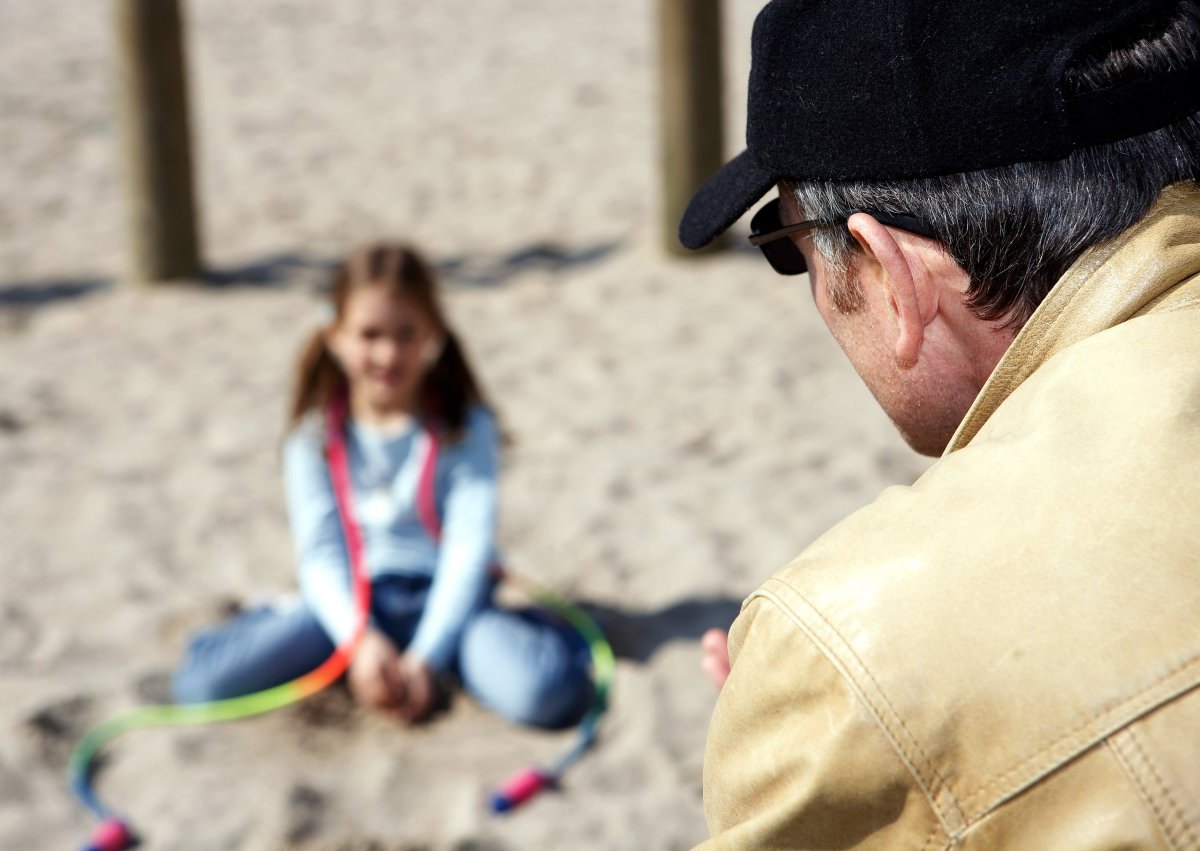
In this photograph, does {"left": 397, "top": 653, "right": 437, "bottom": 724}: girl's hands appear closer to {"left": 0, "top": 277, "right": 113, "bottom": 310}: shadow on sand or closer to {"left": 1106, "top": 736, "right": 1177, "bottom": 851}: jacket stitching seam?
{"left": 1106, "top": 736, "right": 1177, "bottom": 851}: jacket stitching seam

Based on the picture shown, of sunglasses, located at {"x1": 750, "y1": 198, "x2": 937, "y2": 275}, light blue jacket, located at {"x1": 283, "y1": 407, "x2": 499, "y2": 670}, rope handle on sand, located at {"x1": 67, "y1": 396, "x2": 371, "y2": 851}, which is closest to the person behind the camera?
sunglasses, located at {"x1": 750, "y1": 198, "x2": 937, "y2": 275}

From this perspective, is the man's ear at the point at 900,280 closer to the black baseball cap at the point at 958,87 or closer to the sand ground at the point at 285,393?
the black baseball cap at the point at 958,87

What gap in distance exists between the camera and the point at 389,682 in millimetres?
3156

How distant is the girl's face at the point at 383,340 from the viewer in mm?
3301

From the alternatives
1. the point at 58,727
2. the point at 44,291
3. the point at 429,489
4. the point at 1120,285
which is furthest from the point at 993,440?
the point at 44,291

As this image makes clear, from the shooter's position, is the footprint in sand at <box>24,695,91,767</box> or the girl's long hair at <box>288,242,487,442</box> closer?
the footprint in sand at <box>24,695,91,767</box>

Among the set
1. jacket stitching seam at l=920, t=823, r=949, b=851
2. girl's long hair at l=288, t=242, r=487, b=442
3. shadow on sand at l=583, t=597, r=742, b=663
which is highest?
jacket stitching seam at l=920, t=823, r=949, b=851

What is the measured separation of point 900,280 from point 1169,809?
53 centimetres

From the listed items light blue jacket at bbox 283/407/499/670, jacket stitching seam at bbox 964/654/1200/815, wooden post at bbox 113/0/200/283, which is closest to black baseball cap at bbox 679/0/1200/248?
jacket stitching seam at bbox 964/654/1200/815

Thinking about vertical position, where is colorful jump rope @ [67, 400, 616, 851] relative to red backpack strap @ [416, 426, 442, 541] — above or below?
below

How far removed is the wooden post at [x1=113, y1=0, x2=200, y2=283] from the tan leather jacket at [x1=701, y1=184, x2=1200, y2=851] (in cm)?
521

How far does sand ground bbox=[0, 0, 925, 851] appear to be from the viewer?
295 centimetres

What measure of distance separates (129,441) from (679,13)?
280 cm

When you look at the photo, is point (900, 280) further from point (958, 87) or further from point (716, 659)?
point (716, 659)
